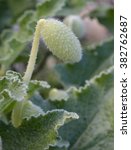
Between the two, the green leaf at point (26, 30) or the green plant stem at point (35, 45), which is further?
the green leaf at point (26, 30)

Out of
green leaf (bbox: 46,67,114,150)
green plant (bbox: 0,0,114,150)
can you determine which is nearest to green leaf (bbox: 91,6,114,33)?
green plant (bbox: 0,0,114,150)

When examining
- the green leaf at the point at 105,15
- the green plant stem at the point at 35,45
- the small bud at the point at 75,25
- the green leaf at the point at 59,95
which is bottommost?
the green plant stem at the point at 35,45

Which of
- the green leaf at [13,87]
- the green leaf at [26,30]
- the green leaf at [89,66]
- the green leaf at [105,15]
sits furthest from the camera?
the green leaf at [105,15]

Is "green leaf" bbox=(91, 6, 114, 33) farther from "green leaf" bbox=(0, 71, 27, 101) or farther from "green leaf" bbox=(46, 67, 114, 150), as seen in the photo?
"green leaf" bbox=(0, 71, 27, 101)

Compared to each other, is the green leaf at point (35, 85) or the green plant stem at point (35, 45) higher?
the green plant stem at point (35, 45)

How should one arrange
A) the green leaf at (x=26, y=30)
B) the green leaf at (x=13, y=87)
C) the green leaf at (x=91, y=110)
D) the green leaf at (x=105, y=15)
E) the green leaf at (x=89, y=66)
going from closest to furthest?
the green leaf at (x=13, y=87)
the green leaf at (x=91, y=110)
the green leaf at (x=26, y=30)
the green leaf at (x=89, y=66)
the green leaf at (x=105, y=15)

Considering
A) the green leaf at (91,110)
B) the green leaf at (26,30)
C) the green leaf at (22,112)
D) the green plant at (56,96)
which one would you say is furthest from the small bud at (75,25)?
the green leaf at (22,112)

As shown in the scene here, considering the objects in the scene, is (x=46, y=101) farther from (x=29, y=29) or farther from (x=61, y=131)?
(x=29, y=29)

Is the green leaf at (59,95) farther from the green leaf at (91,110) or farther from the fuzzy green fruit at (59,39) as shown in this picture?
the fuzzy green fruit at (59,39)
